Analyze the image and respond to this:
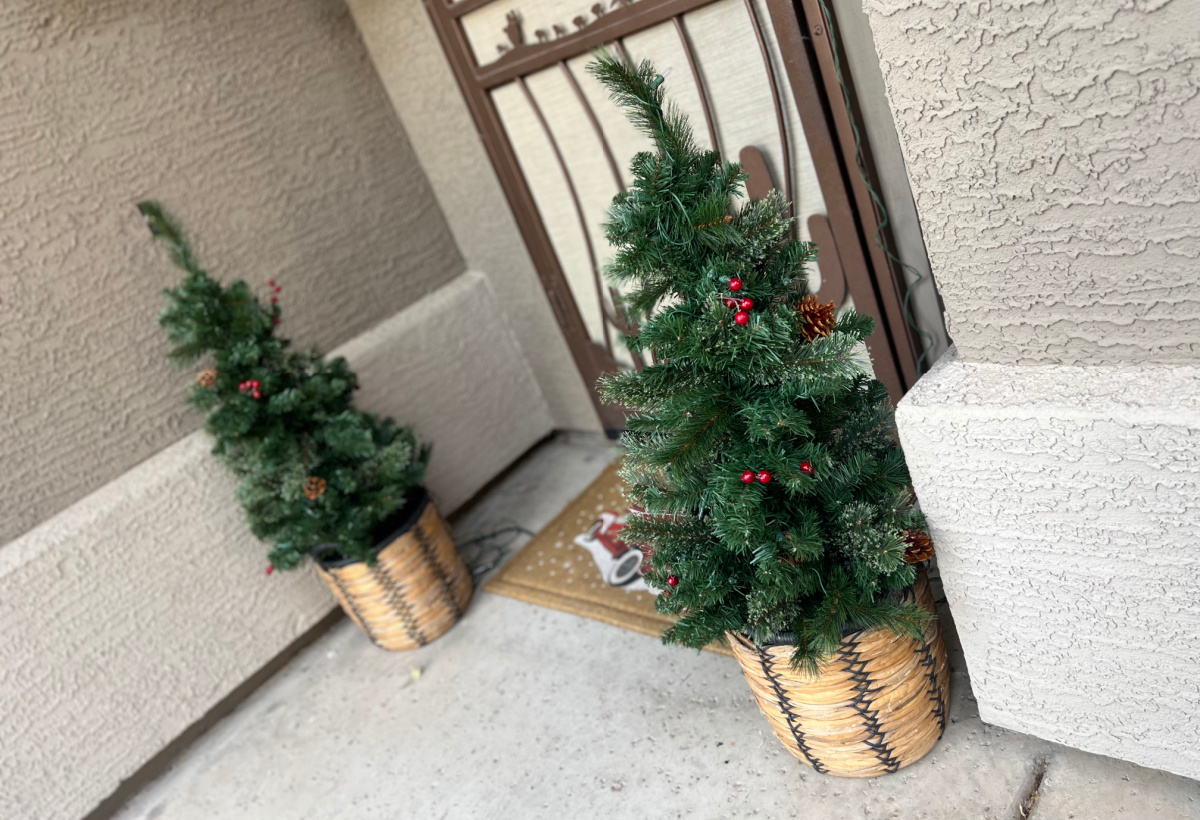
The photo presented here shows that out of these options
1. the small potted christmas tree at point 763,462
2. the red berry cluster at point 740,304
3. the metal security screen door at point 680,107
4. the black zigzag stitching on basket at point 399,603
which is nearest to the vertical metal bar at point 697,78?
the metal security screen door at point 680,107

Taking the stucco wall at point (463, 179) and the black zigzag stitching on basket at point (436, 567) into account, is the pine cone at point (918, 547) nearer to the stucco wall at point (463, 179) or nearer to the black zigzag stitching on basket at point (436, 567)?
the black zigzag stitching on basket at point (436, 567)

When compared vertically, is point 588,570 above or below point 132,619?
below

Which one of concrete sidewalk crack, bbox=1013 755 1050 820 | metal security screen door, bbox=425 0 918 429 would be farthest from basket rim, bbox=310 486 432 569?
concrete sidewalk crack, bbox=1013 755 1050 820

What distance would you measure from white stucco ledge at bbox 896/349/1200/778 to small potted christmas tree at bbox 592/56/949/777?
10 centimetres

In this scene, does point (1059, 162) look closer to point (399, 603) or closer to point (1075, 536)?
point (1075, 536)

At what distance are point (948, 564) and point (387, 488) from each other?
4.58 ft

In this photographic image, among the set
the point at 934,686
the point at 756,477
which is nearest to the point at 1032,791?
the point at 934,686

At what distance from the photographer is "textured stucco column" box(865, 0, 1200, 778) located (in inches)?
35.9

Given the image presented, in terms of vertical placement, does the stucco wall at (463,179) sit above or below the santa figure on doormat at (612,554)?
above

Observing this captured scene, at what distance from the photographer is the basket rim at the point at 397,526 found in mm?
2152

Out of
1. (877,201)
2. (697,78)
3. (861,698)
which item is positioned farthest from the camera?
(697,78)

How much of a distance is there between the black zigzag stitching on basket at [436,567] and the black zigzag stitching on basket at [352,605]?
23cm

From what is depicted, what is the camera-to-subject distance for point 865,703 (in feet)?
4.41

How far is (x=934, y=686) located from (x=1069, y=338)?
2.23 ft
